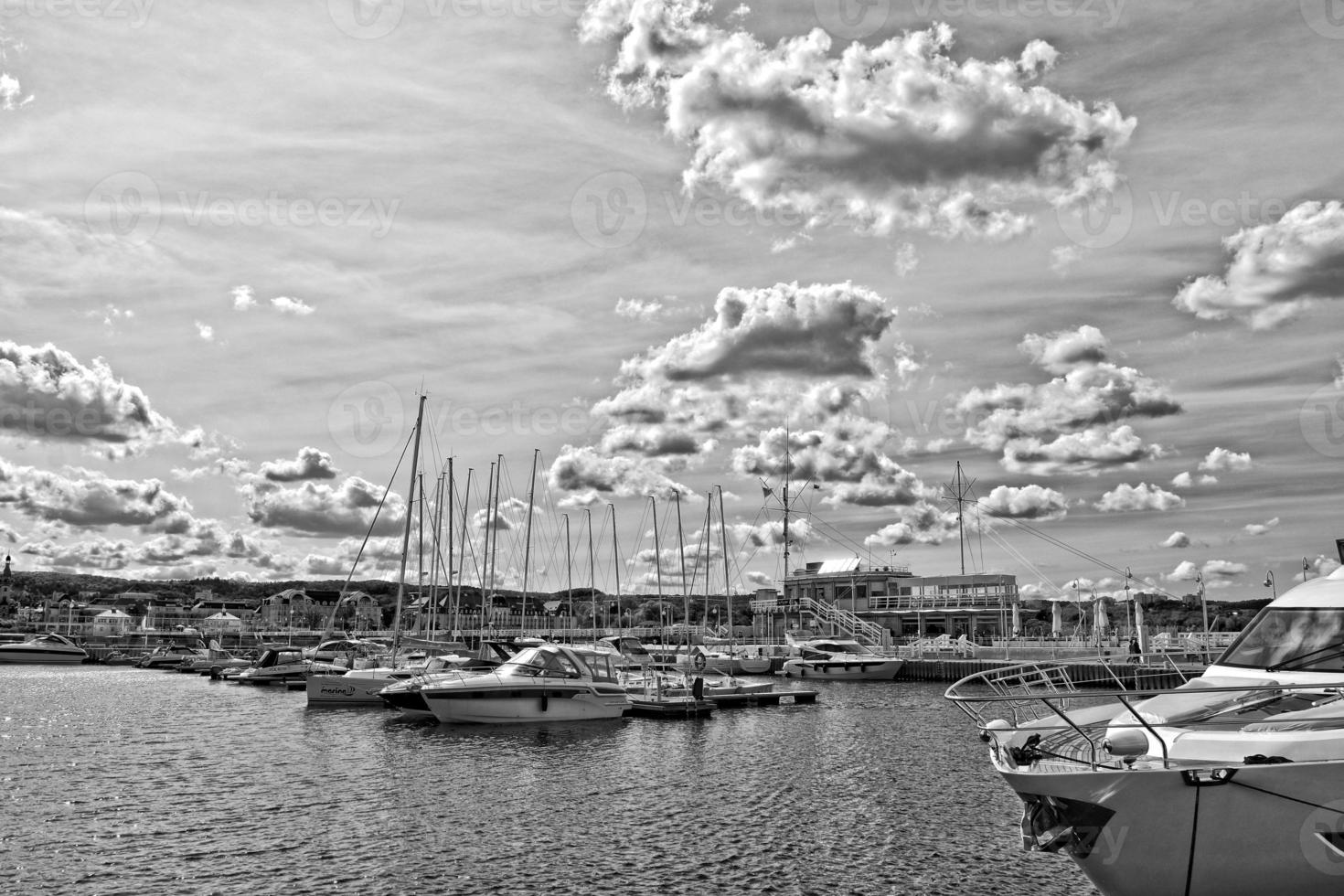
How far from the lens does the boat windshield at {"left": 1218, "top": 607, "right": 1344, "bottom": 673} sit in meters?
14.2

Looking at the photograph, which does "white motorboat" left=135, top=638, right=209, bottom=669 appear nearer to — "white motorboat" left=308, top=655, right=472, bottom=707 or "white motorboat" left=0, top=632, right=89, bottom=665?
"white motorboat" left=0, top=632, right=89, bottom=665

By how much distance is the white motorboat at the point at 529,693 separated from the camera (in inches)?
1628

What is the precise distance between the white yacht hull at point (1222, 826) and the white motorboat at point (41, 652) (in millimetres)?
132114

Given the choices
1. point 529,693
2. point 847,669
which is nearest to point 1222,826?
point 529,693

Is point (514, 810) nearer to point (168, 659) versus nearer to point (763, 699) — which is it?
point (763, 699)

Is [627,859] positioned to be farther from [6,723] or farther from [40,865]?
[6,723]

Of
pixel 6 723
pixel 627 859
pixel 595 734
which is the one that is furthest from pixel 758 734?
pixel 6 723

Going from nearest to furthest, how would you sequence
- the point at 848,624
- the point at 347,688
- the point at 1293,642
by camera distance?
the point at 1293,642, the point at 347,688, the point at 848,624

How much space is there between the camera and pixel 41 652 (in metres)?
116

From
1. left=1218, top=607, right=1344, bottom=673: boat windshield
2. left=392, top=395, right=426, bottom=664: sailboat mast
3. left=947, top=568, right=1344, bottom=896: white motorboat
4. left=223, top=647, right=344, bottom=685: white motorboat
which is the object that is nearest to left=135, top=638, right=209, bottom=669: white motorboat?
left=223, top=647, right=344, bottom=685: white motorboat

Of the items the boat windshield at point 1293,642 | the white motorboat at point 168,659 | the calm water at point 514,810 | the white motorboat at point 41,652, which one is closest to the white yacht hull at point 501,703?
the calm water at point 514,810

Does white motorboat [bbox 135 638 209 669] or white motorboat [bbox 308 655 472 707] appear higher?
white motorboat [bbox 308 655 472 707]

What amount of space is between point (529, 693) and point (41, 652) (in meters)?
103

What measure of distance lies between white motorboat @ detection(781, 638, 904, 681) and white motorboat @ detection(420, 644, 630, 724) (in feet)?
119
